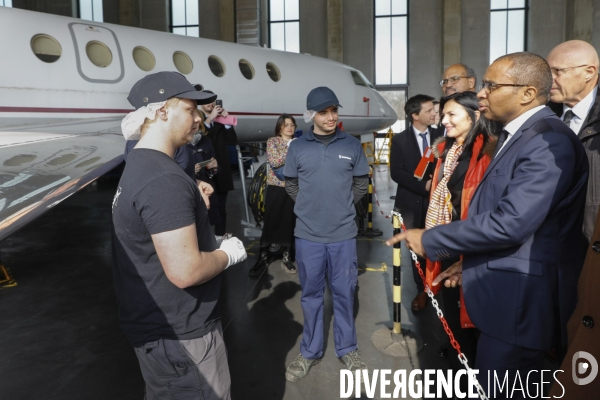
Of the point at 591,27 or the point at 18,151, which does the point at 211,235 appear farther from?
the point at 591,27

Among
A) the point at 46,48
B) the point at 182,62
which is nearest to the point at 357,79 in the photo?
the point at 182,62

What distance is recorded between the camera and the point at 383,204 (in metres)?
10.7

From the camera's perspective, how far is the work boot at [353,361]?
331 centimetres

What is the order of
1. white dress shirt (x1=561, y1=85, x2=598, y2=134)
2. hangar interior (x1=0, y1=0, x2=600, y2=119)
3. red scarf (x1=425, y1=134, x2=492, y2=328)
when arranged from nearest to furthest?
red scarf (x1=425, y1=134, x2=492, y2=328) < white dress shirt (x1=561, y1=85, x2=598, y2=134) < hangar interior (x1=0, y1=0, x2=600, y2=119)

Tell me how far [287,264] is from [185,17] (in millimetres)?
20136

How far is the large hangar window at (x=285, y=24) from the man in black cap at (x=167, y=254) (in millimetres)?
21444

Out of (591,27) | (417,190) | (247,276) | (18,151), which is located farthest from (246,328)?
(591,27)

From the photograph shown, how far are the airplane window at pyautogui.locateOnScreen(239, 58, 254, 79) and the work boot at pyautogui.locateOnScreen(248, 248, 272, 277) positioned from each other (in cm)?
Answer: 596

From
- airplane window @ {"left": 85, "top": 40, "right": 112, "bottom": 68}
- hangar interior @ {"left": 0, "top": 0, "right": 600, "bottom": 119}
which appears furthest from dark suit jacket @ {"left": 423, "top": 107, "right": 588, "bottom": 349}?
hangar interior @ {"left": 0, "top": 0, "right": 600, "bottom": 119}

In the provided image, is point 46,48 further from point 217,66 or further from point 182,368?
point 182,368

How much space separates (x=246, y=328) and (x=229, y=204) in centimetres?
683

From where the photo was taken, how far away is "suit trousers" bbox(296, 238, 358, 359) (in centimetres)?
330

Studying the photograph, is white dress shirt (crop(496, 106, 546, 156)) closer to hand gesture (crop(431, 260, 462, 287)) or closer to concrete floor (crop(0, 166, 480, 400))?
hand gesture (crop(431, 260, 462, 287))

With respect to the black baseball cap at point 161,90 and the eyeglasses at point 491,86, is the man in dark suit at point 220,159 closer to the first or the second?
the black baseball cap at point 161,90
